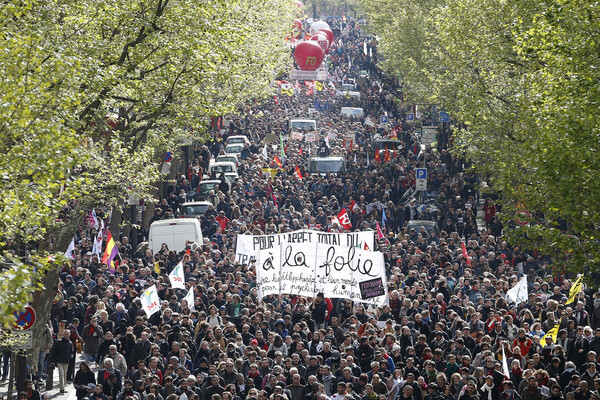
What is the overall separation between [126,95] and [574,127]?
1228 centimetres

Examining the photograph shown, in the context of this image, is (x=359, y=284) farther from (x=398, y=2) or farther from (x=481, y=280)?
(x=398, y=2)

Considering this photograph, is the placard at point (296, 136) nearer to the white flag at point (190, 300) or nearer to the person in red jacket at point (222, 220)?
the person in red jacket at point (222, 220)

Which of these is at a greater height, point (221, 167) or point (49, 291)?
point (221, 167)

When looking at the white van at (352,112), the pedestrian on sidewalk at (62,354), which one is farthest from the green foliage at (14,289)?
the white van at (352,112)

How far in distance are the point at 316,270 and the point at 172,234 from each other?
346 inches

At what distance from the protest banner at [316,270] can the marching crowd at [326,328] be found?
418 millimetres

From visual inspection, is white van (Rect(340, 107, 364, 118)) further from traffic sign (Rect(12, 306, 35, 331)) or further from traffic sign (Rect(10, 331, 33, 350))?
traffic sign (Rect(10, 331, 33, 350))

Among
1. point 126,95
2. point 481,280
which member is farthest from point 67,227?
point 481,280

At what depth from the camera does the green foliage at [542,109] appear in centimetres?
1689

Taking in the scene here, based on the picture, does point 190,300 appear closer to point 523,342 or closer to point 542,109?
point 523,342

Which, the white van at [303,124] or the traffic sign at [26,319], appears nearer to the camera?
the traffic sign at [26,319]

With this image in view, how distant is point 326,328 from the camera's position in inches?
855

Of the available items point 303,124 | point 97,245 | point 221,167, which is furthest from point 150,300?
point 303,124

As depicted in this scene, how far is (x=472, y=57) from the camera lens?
3114 cm
